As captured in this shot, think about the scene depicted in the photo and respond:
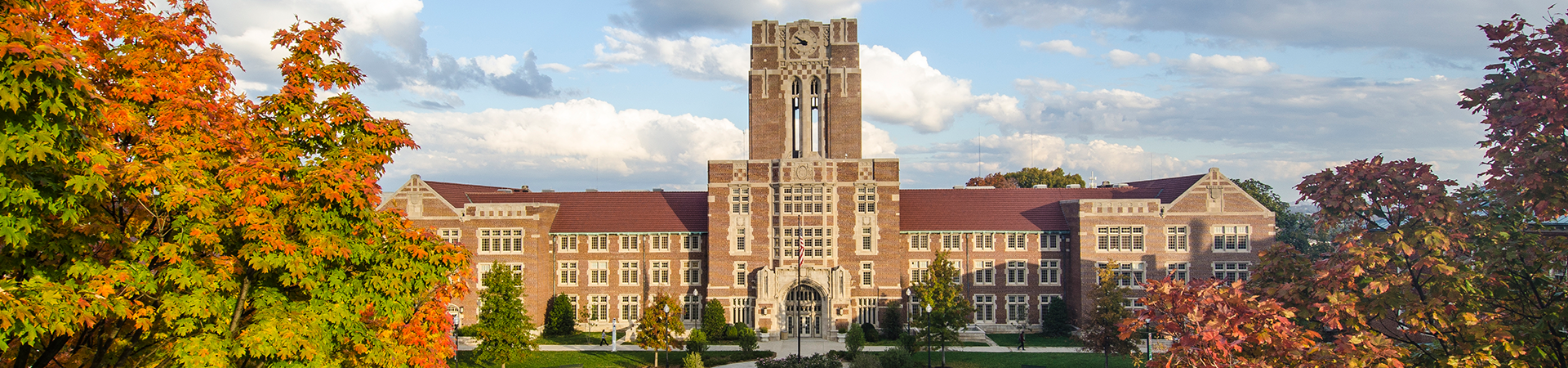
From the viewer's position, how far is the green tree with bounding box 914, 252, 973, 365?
119ft

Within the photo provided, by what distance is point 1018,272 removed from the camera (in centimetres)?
4619

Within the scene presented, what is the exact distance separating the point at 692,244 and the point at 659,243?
1735 mm

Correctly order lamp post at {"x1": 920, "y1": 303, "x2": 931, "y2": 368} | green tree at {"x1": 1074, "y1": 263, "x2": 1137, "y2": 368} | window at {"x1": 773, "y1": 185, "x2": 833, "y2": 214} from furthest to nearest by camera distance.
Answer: window at {"x1": 773, "y1": 185, "x2": 833, "y2": 214}, lamp post at {"x1": 920, "y1": 303, "x2": 931, "y2": 368}, green tree at {"x1": 1074, "y1": 263, "x2": 1137, "y2": 368}

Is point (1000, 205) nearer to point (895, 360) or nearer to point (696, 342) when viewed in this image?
point (895, 360)

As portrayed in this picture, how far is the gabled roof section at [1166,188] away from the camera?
1799 inches

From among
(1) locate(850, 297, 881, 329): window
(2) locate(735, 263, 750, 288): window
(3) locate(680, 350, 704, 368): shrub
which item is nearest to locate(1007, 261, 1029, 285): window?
(1) locate(850, 297, 881, 329): window

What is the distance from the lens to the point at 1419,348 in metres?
11.4

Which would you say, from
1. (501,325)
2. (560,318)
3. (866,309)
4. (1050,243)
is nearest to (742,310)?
(866,309)

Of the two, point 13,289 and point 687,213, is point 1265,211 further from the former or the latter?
point 13,289

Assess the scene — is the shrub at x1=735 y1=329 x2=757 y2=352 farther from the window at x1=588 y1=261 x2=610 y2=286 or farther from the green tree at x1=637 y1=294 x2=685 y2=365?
the window at x1=588 y1=261 x2=610 y2=286

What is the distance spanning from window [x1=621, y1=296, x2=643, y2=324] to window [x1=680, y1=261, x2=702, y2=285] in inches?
103

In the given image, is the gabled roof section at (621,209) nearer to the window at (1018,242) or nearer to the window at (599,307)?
the window at (599,307)

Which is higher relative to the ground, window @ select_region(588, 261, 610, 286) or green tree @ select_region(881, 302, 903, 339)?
window @ select_region(588, 261, 610, 286)

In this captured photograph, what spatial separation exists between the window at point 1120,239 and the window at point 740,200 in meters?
17.7
